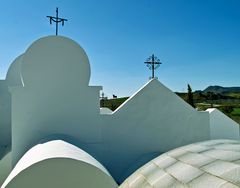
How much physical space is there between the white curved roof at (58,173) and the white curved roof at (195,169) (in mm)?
1857

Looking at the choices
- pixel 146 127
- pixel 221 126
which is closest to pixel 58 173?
pixel 146 127

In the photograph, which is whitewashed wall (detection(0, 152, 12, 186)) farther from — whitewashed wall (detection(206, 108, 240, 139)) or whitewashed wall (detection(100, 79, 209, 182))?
whitewashed wall (detection(206, 108, 240, 139))

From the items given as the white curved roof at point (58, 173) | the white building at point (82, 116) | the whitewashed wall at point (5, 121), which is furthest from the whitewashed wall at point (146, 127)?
the whitewashed wall at point (5, 121)

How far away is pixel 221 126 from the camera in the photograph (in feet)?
41.2

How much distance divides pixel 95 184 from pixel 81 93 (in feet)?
13.6

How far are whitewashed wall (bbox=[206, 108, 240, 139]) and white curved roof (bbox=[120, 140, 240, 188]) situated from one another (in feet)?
28.1

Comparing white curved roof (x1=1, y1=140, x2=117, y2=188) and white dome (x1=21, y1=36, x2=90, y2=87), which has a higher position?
white dome (x1=21, y1=36, x2=90, y2=87)

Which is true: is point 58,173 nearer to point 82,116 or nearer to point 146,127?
point 82,116

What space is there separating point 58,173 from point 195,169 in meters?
3.35

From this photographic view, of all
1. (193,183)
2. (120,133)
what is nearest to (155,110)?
(120,133)

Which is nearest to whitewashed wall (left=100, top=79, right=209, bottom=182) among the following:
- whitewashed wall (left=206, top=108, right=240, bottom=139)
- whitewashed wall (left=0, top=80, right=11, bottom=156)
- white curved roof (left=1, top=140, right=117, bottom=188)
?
whitewashed wall (left=206, top=108, right=240, bottom=139)

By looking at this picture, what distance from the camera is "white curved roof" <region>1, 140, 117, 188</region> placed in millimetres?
5538

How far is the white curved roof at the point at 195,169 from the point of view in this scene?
291 cm

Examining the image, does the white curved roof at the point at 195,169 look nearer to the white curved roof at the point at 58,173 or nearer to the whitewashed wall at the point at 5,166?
the white curved roof at the point at 58,173
